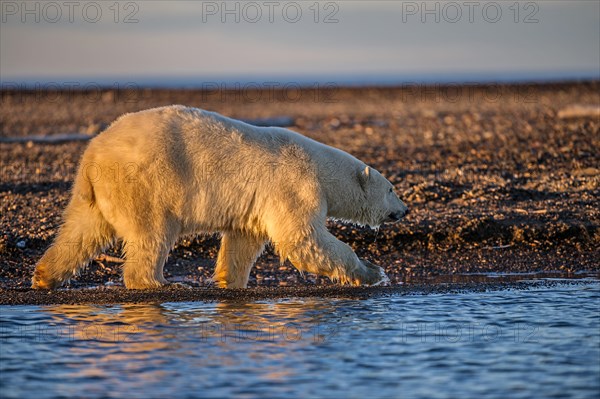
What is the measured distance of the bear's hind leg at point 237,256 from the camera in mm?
9922

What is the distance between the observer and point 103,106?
3503cm

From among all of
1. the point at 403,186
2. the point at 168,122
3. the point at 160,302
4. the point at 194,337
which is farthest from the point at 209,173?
the point at 403,186

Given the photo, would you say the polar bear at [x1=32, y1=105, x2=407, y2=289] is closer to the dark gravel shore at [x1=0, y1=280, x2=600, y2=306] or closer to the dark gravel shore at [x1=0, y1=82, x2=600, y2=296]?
the dark gravel shore at [x1=0, y1=280, x2=600, y2=306]

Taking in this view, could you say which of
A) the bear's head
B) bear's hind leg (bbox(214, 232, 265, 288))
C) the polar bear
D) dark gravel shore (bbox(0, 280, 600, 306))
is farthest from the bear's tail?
the bear's head

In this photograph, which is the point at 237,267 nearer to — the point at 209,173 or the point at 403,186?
the point at 209,173

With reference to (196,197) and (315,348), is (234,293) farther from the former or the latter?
(315,348)

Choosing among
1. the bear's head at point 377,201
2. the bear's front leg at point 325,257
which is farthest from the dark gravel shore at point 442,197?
the bear's front leg at point 325,257

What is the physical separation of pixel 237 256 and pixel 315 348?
8.38ft

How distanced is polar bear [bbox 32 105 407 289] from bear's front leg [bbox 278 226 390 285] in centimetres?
1

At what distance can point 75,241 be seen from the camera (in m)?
9.38

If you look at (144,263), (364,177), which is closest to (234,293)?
(144,263)

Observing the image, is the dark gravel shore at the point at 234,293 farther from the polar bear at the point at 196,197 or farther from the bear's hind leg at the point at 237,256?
the bear's hind leg at the point at 237,256

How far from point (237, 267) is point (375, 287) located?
4.91ft

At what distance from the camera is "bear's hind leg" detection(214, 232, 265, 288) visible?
9.92 m
